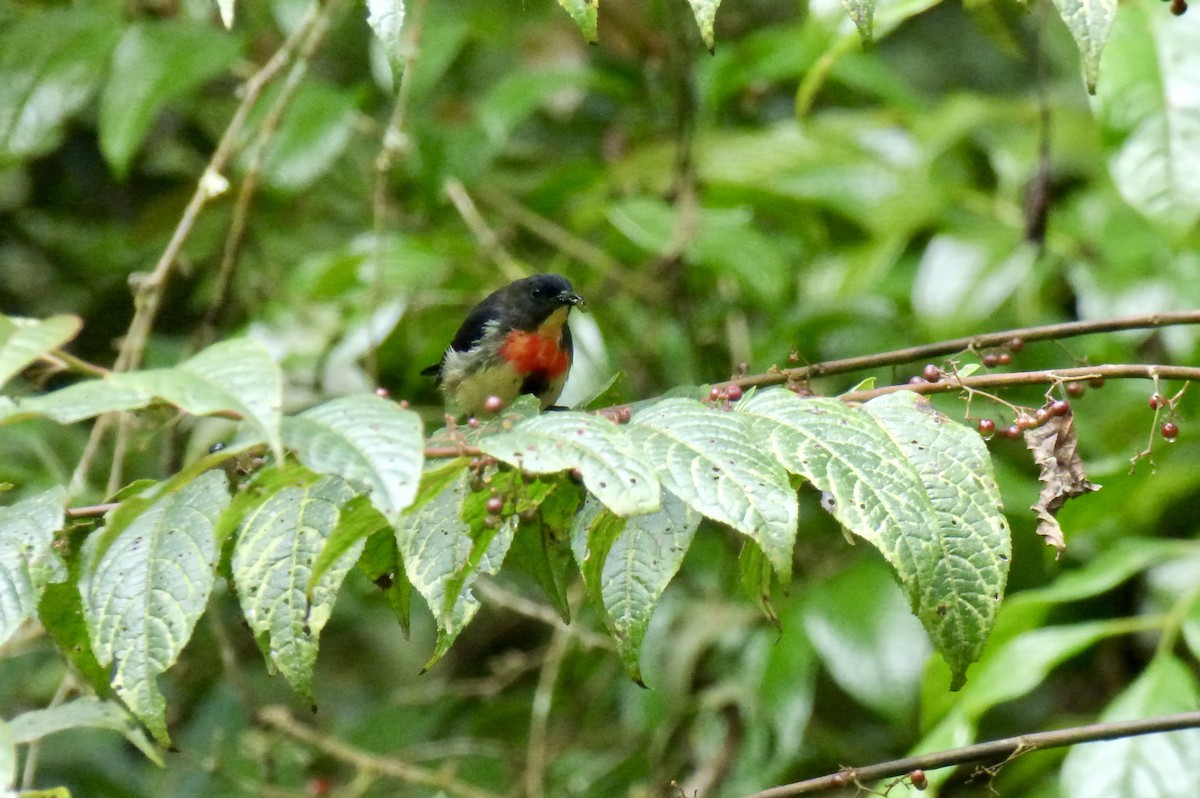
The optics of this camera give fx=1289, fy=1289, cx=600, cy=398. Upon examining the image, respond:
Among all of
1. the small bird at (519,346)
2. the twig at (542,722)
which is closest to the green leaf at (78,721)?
the twig at (542,722)

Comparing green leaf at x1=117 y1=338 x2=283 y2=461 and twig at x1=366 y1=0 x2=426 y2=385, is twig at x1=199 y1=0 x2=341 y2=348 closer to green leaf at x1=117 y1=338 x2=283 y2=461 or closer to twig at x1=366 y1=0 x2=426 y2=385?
twig at x1=366 y1=0 x2=426 y2=385

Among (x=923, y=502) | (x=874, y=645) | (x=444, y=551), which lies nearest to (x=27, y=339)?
(x=444, y=551)

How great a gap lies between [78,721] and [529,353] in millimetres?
2404

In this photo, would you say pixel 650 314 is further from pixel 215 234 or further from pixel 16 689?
pixel 16 689

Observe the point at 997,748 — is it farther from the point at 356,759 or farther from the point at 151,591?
the point at 356,759

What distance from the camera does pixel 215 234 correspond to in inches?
219

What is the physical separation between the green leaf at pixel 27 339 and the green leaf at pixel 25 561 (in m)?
0.36

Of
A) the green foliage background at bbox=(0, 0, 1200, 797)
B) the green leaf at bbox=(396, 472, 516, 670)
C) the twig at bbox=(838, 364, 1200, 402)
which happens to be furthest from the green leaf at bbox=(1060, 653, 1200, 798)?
the green leaf at bbox=(396, 472, 516, 670)

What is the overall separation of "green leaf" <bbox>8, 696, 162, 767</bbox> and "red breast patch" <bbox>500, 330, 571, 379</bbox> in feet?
7.49

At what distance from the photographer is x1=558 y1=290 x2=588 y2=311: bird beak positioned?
14.0ft

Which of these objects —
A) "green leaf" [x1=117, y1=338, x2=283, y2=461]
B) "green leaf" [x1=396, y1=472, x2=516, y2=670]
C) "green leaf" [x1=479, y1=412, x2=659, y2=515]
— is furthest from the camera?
"green leaf" [x1=396, y1=472, x2=516, y2=670]

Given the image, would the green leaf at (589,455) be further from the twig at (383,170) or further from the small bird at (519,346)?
the small bird at (519,346)

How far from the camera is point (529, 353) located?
4.46 meters

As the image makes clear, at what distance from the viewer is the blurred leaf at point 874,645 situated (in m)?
3.74
